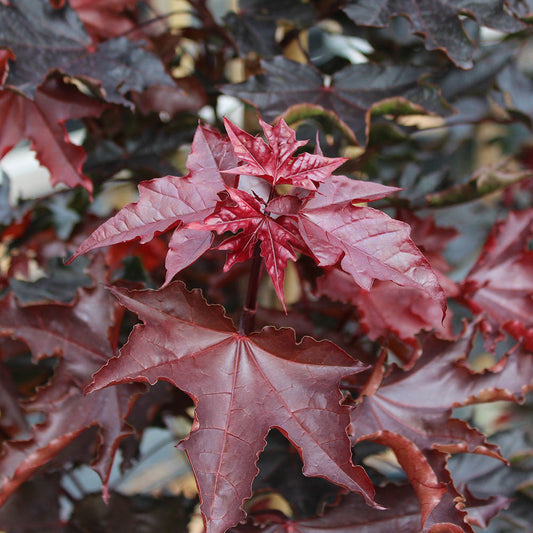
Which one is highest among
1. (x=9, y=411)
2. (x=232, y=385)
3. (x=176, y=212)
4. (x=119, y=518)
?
(x=176, y=212)

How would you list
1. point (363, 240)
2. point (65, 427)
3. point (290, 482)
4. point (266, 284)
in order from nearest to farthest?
point (363, 240)
point (65, 427)
point (290, 482)
point (266, 284)

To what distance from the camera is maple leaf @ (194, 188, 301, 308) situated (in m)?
0.35

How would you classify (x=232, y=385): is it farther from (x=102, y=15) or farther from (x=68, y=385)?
(x=102, y=15)

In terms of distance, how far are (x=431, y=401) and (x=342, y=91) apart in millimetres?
324

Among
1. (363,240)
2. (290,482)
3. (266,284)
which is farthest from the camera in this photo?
(266,284)

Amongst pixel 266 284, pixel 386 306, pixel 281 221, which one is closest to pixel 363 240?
pixel 281 221

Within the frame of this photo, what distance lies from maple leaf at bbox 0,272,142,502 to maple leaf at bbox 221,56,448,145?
0.80 ft

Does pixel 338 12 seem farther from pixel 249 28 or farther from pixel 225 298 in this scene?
pixel 225 298

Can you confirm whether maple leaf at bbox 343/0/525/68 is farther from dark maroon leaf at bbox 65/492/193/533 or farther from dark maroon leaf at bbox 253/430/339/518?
dark maroon leaf at bbox 65/492/193/533

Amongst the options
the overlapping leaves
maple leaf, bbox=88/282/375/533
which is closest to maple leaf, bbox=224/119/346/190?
the overlapping leaves

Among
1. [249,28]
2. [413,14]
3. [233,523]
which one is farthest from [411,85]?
[233,523]

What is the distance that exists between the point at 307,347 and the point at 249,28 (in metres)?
0.40

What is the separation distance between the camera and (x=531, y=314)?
57 centimetres

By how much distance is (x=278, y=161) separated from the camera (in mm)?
371
